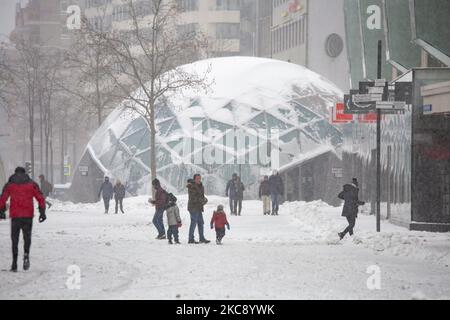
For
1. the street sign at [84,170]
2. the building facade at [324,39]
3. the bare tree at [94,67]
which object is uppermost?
the building facade at [324,39]

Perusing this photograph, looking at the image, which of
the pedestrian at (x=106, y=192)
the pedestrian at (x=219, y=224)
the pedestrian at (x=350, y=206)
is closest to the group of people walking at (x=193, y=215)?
the pedestrian at (x=219, y=224)

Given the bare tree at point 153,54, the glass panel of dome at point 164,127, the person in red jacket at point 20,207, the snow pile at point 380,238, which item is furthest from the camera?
the glass panel of dome at point 164,127

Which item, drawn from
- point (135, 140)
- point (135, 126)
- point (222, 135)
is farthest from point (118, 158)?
point (222, 135)

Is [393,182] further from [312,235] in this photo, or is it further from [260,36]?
→ [260,36]

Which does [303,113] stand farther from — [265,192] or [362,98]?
[362,98]

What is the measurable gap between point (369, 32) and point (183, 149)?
12.4m

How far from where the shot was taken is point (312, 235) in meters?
28.9

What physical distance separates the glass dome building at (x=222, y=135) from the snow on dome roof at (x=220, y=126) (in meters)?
Answer: 0.05

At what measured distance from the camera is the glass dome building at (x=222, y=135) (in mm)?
57219

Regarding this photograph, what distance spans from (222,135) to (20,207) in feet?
131

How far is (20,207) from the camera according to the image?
17.7 meters

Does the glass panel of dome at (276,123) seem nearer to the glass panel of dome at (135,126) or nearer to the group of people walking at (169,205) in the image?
the glass panel of dome at (135,126)

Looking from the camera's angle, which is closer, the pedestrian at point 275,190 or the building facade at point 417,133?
the building facade at point 417,133

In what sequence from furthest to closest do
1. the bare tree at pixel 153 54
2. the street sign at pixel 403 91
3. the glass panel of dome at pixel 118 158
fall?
the glass panel of dome at pixel 118 158, the bare tree at pixel 153 54, the street sign at pixel 403 91
